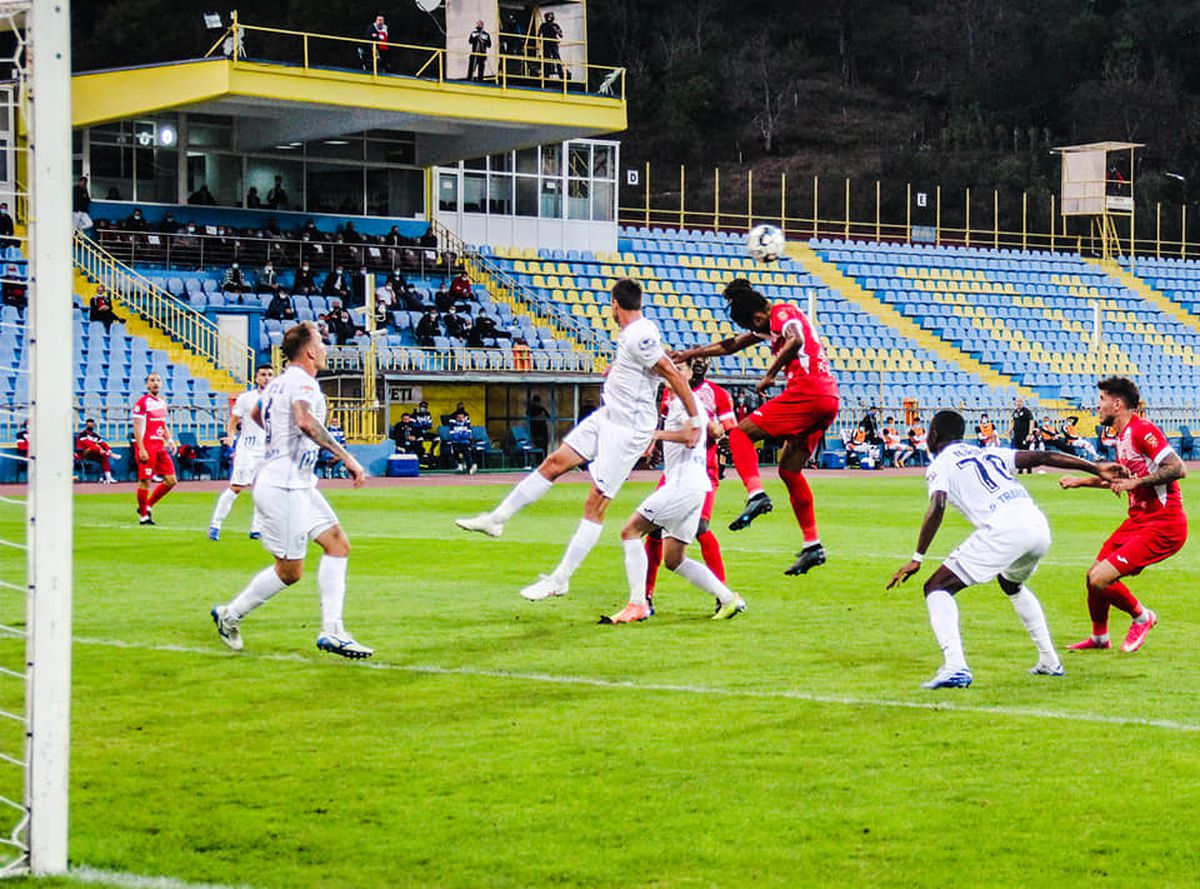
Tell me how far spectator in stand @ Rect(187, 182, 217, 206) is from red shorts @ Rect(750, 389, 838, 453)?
107ft

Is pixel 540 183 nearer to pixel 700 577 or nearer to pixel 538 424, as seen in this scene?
pixel 538 424

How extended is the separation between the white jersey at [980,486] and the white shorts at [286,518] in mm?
3604

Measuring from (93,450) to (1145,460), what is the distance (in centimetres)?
2469

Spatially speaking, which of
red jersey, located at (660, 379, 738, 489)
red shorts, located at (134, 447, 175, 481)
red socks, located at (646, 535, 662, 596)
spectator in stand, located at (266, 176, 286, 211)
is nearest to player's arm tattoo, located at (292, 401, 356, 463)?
red socks, located at (646, 535, 662, 596)

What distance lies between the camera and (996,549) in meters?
10.0

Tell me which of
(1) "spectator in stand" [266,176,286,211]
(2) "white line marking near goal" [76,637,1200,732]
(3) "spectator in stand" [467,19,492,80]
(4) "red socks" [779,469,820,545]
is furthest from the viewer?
(1) "spectator in stand" [266,176,286,211]

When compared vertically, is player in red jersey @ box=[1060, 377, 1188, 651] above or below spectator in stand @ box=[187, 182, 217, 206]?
below

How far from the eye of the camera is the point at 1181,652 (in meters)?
11.9

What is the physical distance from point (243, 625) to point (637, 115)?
72.9 m

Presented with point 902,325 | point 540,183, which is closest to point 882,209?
point 902,325

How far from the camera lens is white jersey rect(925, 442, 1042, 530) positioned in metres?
10.1

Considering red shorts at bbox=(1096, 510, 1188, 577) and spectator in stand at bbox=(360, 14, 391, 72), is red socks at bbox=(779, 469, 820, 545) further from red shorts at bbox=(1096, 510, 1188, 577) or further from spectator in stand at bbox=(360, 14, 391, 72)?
spectator in stand at bbox=(360, 14, 391, 72)

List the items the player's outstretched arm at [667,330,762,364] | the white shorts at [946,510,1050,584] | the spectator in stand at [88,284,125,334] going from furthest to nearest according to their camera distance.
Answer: the spectator in stand at [88,284,125,334], the player's outstretched arm at [667,330,762,364], the white shorts at [946,510,1050,584]

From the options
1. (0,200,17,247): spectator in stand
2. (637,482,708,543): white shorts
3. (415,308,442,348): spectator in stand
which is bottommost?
(637,482,708,543): white shorts
